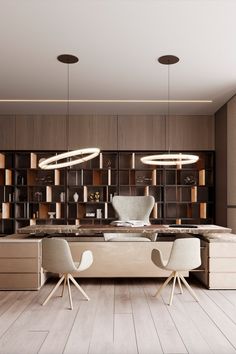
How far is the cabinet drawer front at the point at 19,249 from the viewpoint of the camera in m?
4.48

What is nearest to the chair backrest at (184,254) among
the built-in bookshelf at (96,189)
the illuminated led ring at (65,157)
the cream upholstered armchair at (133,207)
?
the illuminated led ring at (65,157)

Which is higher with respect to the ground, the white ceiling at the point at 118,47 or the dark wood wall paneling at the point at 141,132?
the white ceiling at the point at 118,47

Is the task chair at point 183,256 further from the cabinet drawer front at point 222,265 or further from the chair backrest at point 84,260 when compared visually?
the chair backrest at point 84,260

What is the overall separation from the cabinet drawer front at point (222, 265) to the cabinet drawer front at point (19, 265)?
7.37 feet

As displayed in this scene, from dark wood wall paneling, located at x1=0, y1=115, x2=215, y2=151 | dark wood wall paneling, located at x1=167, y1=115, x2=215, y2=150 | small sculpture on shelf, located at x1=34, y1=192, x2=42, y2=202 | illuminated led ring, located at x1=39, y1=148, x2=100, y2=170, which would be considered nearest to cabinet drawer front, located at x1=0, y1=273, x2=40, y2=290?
illuminated led ring, located at x1=39, y1=148, x2=100, y2=170

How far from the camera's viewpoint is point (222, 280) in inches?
177

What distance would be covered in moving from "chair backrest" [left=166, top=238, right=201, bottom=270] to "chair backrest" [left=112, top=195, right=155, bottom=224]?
227 centimetres

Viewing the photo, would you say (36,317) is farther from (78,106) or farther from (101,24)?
(78,106)

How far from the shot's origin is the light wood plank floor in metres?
2.76

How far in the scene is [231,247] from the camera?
452 cm

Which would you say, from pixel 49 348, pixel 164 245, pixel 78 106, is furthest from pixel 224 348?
pixel 78 106

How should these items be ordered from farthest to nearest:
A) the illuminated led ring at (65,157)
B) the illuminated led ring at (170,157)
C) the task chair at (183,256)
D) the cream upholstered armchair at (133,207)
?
the cream upholstered armchair at (133,207) → the illuminated led ring at (170,157) → the illuminated led ring at (65,157) → the task chair at (183,256)

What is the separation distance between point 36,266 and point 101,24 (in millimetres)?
3020

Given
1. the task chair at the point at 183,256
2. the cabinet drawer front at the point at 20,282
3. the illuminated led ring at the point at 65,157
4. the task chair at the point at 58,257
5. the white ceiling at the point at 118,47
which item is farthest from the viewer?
the illuminated led ring at the point at 65,157
